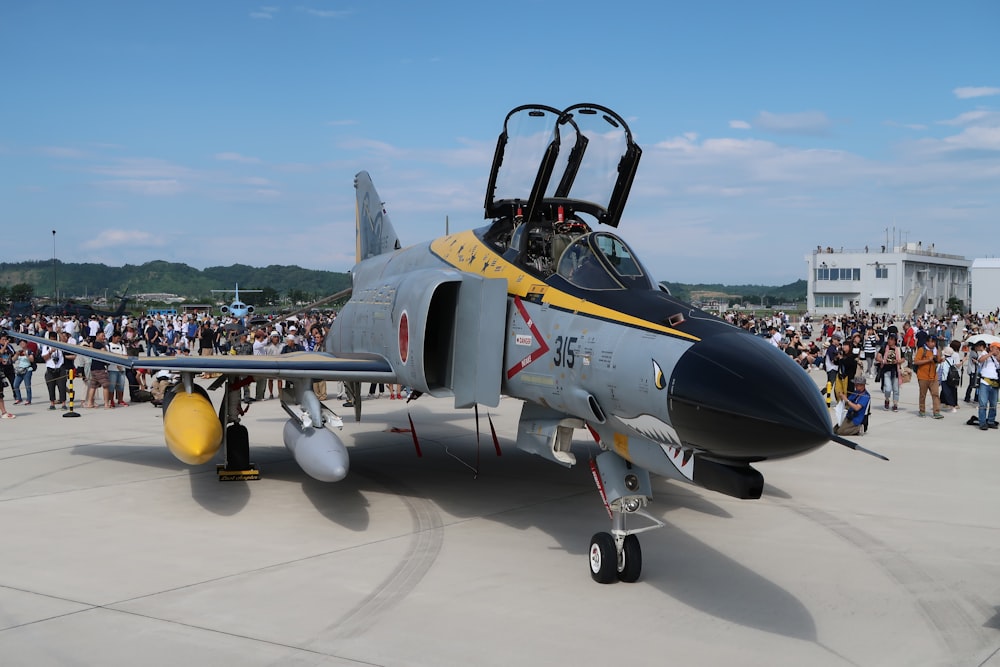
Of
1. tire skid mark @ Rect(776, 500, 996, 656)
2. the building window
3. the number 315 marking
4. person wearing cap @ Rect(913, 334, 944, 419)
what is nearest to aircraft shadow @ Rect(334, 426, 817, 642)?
tire skid mark @ Rect(776, 500, 996, 656)

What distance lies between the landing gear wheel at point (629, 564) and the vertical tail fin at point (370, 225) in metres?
8.27

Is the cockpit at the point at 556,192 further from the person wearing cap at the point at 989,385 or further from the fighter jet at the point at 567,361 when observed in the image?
the person wearing cap at the point at 989,385

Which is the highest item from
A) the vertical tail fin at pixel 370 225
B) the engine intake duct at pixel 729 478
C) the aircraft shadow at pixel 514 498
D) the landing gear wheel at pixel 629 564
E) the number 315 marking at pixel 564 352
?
the vertical tail fin at pixel 370 225

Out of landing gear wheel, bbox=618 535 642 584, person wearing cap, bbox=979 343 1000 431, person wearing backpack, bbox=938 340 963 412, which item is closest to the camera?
landing gear wheel, bbox=618 535 642 584

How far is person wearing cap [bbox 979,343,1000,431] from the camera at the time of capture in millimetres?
14329

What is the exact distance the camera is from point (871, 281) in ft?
303

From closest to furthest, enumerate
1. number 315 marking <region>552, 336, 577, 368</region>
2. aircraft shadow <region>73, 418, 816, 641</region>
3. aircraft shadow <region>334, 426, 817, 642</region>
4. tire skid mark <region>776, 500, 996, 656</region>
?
1. tire skid mark <region>776, 500, 996, 656</region>
2. aircraft shadow <region>334, 426, 817, 642</region>
3. aircraft shadow <region>73, 418, 816, 641</region>
4. number 315 marking <region>552, 336, 577, 368</region>

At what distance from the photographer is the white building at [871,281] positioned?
9194 centimetres

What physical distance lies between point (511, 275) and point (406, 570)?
2.91 meters

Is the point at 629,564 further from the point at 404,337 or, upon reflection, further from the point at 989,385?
the point at 989,385

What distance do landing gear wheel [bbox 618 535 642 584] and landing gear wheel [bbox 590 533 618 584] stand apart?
58 mm

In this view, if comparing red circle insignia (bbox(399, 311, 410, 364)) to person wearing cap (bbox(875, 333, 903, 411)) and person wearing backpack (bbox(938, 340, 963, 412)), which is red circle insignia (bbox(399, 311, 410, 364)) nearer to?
person wearing cap (bbox(875, 333, 903, 411))

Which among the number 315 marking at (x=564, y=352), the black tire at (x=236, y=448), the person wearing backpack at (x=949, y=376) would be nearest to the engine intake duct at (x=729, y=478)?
the number 315 marking at (x=564, y=352)

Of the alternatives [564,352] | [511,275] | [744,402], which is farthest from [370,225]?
[744,402]
